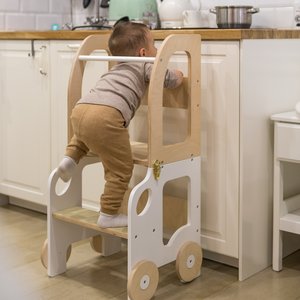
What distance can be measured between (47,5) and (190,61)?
65.9 inches

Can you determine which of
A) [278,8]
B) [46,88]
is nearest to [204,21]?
[278,8]

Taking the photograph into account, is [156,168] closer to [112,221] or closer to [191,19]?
[112,221]

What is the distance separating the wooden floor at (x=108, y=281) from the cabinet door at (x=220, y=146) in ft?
0.43

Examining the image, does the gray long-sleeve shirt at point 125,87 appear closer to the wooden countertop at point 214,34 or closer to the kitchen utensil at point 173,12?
the wooden countertop at point 214,34

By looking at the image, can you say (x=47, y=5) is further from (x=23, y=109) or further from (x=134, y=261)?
(x=134, y=261)

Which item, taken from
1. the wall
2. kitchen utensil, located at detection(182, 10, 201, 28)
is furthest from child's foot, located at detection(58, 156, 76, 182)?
the wall

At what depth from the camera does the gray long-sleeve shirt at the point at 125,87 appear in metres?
2.11

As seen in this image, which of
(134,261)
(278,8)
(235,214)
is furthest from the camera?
(278,8)

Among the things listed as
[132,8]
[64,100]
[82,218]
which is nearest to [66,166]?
[82,218]

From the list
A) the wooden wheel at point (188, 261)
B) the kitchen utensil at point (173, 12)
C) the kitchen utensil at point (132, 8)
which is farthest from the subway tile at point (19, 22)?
the wooden wheel at point (188, 261)

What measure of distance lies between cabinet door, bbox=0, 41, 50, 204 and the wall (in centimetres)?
37

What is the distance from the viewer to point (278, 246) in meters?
2.37

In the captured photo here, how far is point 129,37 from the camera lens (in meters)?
2.17

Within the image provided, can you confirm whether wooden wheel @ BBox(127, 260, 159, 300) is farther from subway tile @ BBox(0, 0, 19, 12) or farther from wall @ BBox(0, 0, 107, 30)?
subway tile @ BBox(0, 0, 19, 12)
